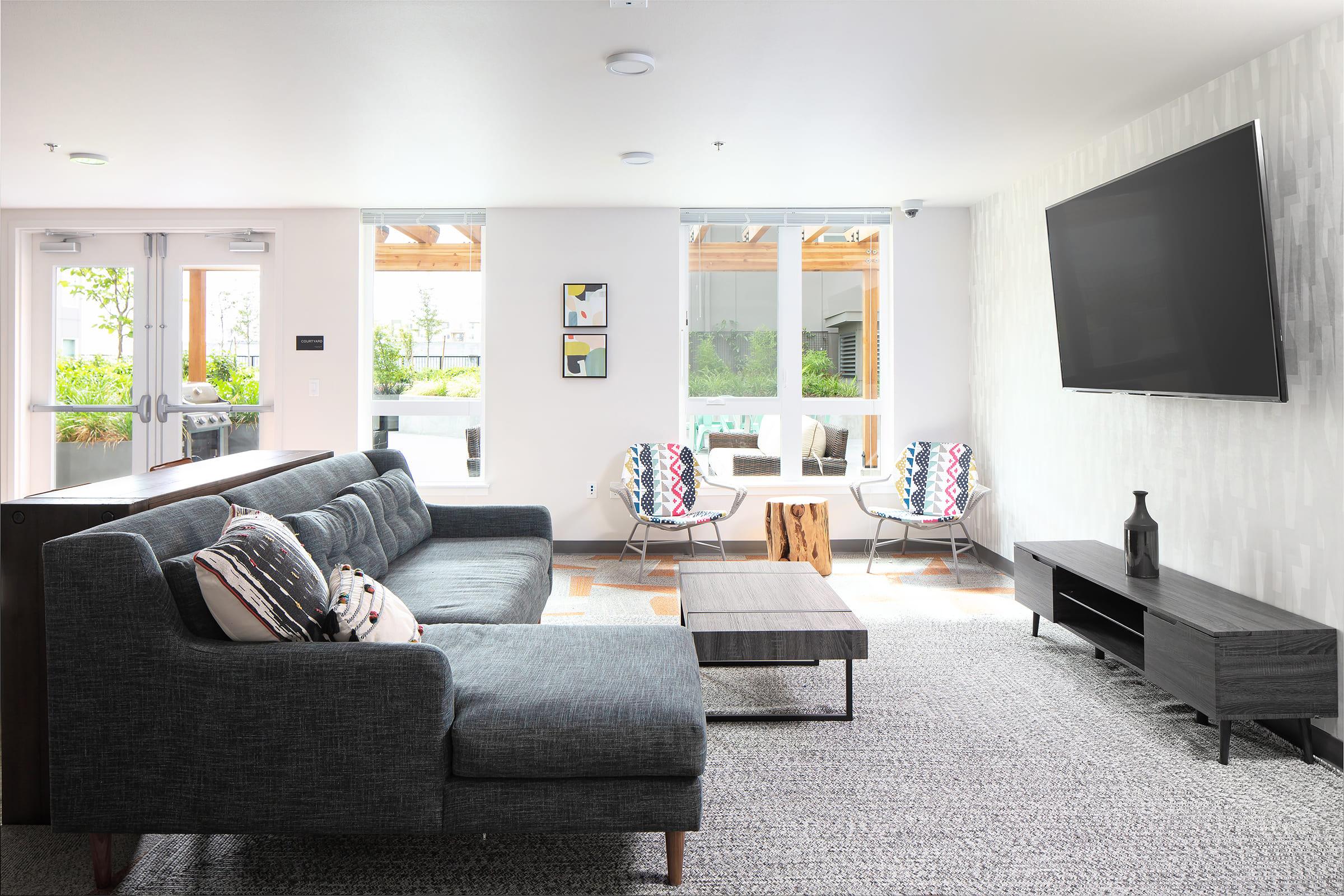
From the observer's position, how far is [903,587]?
206 inches

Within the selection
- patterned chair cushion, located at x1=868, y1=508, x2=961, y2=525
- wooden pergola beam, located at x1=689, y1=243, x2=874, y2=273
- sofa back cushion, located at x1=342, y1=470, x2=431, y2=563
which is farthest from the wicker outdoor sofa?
sofa back cushion, located at x1=342, y1=470, x2=431, y2=563

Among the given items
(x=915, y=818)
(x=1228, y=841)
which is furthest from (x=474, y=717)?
(x=1228, y=841)

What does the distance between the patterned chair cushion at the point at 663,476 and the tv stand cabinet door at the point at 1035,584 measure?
2.30 meters

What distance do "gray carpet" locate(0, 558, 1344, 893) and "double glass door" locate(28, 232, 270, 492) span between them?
457 centimetres

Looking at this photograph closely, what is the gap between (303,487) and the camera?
338 cm

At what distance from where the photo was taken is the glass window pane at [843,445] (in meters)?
6.45

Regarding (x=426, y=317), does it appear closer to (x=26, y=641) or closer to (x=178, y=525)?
(x=178, y=525)

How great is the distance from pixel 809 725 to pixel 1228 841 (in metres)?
1.26

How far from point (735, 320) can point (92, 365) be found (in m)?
4.63

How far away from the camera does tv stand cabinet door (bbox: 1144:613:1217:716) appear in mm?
2787

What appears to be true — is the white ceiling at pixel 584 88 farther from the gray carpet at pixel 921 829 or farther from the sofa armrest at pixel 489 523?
the gray carpet at pixel 921 829

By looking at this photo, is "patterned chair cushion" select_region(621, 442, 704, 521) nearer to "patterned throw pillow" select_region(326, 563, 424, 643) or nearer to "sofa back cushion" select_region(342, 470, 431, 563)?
"sofa back cushion" select_region(342, 470, 431, 563)

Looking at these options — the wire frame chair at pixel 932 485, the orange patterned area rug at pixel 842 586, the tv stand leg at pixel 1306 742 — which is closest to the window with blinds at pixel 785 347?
the wire frame chair at pixel 932 485

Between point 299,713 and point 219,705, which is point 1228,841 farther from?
point 219,705
